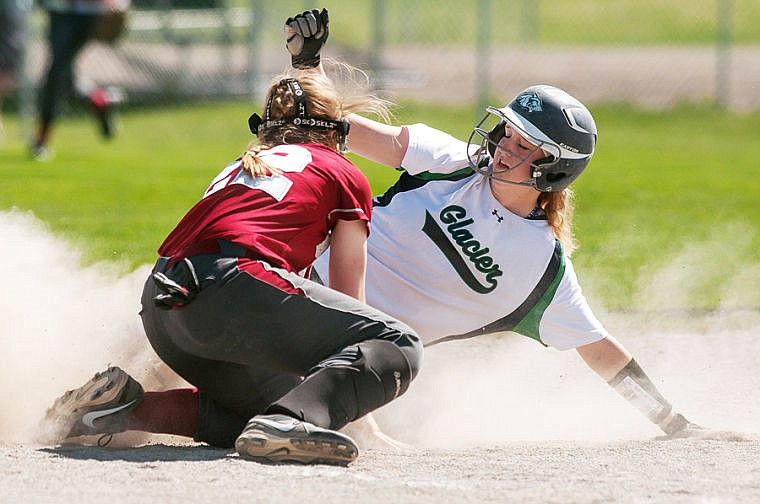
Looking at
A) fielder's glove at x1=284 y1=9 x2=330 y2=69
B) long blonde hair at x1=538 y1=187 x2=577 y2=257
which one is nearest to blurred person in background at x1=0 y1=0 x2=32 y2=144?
fielder's glove at x1=284 y1=9 x2=330 y2=69

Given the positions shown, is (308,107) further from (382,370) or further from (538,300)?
(538,300)

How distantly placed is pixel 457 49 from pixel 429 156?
1710cm

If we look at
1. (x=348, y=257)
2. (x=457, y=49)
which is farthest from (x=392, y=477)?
(x=457, y=49)

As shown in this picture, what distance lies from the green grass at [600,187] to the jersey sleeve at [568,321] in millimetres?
2569

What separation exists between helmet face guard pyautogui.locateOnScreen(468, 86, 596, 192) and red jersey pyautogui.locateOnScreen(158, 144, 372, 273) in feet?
2.48

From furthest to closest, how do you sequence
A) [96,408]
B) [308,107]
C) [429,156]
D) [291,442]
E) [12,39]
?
[12,39] < [429,156] < [308,107] < [96,408] < [291,442]

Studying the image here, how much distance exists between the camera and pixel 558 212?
5.00 metres

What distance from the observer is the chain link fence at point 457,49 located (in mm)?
17969

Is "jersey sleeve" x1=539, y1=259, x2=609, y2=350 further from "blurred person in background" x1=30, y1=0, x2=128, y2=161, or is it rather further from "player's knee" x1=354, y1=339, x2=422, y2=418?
"blurred person in background" x1=30, y1=0, x2=128, y2=161

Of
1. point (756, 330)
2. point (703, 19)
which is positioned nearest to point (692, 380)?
point (756, 330)

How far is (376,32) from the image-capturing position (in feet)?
57.9

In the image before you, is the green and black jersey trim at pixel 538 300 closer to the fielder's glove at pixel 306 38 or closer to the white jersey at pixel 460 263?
the white jersey at pixel 460 263

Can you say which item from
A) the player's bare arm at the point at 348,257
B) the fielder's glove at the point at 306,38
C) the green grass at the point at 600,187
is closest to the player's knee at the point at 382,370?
the player's bare arm at the point at 348,257

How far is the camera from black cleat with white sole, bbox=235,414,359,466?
12.8ft
